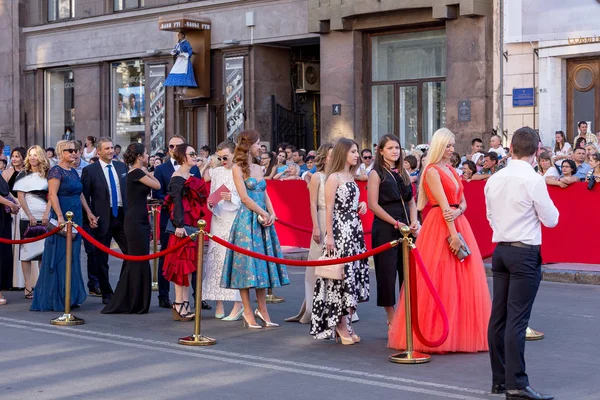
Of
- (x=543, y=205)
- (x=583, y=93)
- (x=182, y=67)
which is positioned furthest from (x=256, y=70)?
(x=543, y=205)

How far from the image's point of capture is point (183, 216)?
1176 centimetres

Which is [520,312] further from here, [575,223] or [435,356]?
[575,223]

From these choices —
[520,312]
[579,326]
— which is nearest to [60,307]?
[579,326]

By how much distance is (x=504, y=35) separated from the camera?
22578 mm

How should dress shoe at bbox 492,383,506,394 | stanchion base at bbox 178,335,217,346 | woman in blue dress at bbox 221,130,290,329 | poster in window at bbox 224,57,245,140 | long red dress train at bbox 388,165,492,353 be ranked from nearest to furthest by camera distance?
dress shoe at bbox 492,383,506,394 → long red dress train at bbox 388,165,492,353 → stanchion base at bbox 178,335,217,346 → woman in blue dress at bbox 221,130,290,329 → poster in window at bbox 224,57,245,140

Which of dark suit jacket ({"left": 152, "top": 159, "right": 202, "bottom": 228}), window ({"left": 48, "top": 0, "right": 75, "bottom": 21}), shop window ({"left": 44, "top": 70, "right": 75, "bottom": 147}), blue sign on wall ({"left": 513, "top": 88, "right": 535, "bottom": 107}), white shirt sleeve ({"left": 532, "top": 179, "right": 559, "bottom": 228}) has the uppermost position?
window ({"left": 48, "top": 0, "right": 75, "bottom": 21})

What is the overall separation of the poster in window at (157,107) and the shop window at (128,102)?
679 millimetres

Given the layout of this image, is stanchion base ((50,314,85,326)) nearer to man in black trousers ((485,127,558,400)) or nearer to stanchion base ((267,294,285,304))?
stanchion base ((267,294,285,304))

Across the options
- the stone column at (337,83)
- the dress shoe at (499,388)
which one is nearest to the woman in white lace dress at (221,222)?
the dress shoe at (499,388)

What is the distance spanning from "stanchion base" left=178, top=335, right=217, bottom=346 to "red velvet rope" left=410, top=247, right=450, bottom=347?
2.06m

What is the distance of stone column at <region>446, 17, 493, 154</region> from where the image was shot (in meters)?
22.8

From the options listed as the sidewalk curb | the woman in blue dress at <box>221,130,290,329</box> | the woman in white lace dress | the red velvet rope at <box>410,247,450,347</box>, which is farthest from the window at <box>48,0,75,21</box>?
the red velvet rope at <box>410,247,450,347</box>

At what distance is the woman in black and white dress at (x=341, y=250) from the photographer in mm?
10125

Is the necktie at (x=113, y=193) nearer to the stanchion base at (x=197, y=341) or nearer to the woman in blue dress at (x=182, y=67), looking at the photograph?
the stanchion base at (x=197, y=341)
